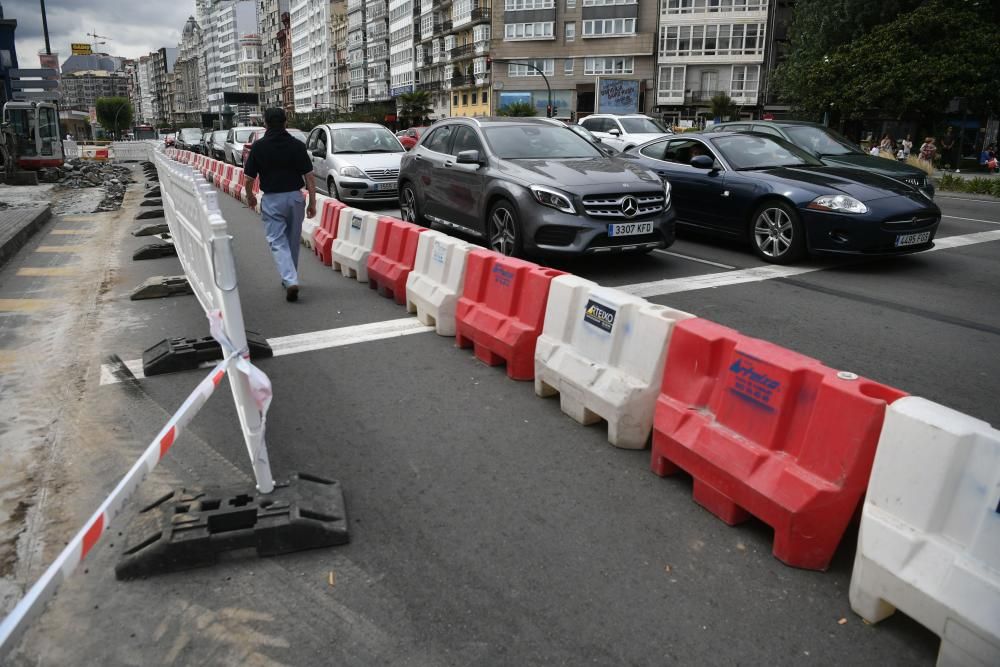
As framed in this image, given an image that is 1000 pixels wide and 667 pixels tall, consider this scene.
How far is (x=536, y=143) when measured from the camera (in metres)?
9.13

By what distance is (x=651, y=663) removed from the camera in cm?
242

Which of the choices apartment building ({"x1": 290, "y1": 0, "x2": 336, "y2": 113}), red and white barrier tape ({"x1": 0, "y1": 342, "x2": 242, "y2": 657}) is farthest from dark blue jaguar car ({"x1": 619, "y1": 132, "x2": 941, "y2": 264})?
apartment building ({"x1": 290, "y1": 0, "x2": 336, "y2": 113})

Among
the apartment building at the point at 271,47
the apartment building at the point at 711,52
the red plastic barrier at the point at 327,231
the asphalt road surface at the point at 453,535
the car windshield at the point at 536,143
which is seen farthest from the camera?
the apartment building at the point at 271,47

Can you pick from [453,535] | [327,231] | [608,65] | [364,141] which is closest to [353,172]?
[364,141]

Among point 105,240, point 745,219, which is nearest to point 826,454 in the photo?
point 745,219

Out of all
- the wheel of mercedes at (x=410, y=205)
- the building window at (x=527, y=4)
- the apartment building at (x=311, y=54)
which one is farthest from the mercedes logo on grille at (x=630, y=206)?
the apartment building at (x=311, y=54)

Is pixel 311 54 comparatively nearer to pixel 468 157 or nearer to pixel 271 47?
pixel 271 47

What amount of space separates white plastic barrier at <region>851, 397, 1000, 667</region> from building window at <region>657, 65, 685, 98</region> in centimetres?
7066

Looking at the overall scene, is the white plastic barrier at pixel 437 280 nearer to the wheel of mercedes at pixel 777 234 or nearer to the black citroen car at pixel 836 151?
A: the wheel of mercedes at pixel 777 234

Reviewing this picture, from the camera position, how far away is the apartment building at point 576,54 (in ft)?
233

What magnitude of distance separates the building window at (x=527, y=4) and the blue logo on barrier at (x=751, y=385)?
7769 cm

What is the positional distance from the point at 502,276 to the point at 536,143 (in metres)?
4.32

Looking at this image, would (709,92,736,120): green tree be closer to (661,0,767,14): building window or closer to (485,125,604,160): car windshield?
(661,0,767,14): building window

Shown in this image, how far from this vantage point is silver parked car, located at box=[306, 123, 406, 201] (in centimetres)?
1429
